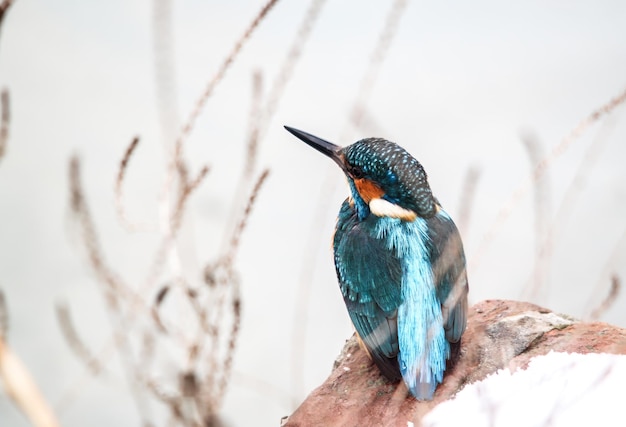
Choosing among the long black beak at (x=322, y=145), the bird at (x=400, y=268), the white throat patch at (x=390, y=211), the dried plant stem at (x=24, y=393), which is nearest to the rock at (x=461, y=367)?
the bird at (x=400, y=268)

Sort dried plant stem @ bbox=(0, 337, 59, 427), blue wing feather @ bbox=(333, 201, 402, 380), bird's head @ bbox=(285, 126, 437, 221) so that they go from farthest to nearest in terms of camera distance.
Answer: bird's head @ bbox=(285, 126, 437, 221) < blue wing feather @ bbox=(333, 201, 402, 380) < dried plant stem @ bbox=(0, 337, 59, 427)

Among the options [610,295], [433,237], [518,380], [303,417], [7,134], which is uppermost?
[7,134]

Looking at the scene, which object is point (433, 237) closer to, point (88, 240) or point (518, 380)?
point (518, 380)

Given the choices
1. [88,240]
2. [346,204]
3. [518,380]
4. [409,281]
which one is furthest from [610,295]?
[88,240]

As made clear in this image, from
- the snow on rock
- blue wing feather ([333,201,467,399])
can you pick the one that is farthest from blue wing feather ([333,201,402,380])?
the snow on rock

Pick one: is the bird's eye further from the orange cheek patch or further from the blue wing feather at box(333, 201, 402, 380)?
the blue wing feather at box(333, 201, 402, 380)

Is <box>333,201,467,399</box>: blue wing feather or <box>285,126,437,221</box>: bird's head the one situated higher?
<box>285,126,437,221</box>: bird's head

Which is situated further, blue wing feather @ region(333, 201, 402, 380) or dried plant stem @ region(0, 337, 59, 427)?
blue wing feather @ region(333, 201, 402, 380)

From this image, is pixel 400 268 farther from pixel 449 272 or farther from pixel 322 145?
pixel 322 145
